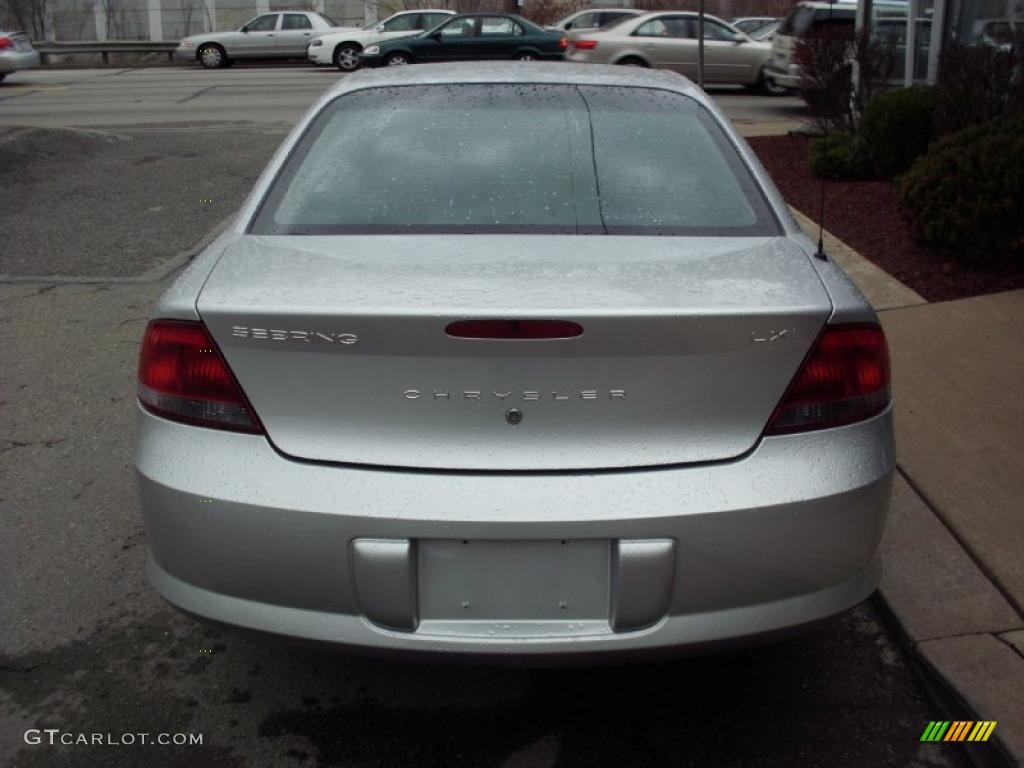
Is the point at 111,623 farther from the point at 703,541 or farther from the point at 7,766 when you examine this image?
the point at 703,541

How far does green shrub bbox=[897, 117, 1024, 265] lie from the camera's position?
21.2ft

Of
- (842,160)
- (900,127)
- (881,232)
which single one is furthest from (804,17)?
(881,232)

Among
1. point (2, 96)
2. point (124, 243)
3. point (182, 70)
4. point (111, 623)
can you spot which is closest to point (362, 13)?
point (182, 70)

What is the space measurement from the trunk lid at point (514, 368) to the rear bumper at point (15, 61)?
76.2 ft

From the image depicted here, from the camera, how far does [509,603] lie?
7.93ft

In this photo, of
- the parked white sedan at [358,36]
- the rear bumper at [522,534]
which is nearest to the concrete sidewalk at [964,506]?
the rear bumper at [522,534]

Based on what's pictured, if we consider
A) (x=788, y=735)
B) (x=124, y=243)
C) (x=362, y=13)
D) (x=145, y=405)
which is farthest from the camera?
(x=362, y=13)

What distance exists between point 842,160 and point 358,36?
1830 centimetres

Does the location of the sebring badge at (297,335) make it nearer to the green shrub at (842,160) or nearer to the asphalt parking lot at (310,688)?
the asphalt parking lot at (310,688)

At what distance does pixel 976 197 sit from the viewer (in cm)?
657

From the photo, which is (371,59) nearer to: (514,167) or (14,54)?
(14,54)

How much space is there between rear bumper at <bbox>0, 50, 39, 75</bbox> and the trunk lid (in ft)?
76.2

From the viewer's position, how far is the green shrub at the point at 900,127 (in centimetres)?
888

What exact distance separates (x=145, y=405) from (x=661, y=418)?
1.26m
